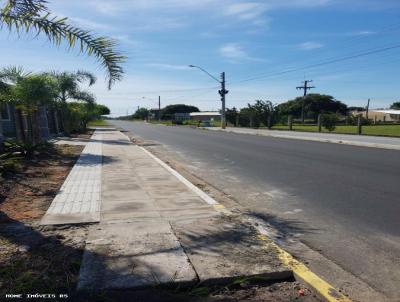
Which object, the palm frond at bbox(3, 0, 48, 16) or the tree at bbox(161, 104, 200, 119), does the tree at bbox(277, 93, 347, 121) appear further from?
the palm frond at bbox(3, 0, 48, 16)

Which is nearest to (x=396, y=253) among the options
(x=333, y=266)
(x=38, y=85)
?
(x=333, y=266)

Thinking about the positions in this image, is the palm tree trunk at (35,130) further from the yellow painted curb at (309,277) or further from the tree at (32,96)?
the yellow painted curb at (309,277)

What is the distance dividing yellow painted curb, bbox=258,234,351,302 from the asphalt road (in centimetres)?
49

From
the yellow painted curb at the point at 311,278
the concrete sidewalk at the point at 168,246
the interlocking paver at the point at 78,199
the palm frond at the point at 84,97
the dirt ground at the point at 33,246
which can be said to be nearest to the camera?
the yellow painted curb at the point at 311,278

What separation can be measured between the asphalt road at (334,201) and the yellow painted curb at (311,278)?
1.61ft

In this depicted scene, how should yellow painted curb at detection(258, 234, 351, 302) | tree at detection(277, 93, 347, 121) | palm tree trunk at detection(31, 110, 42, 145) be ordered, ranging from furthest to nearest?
tree at detection(277, 93, 347, 121) < palm tree trunk at detection(31, 110, 42, 145) < yellow painted curb at detection(258, 234, 351, 302)

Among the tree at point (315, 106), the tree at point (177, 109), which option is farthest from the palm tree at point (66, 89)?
the tree at point (177, 109)

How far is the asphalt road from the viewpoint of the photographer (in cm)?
514

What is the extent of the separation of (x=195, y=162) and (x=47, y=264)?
11.2 metres

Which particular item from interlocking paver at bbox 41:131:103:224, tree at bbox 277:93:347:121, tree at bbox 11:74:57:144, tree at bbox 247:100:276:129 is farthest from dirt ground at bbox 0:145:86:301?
tree at bbox 277:93:347:121

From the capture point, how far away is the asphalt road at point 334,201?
5.14m

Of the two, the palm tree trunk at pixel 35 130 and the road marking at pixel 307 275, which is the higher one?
the palm tree trunk at pixel 35 130

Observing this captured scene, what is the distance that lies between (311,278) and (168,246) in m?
1.61

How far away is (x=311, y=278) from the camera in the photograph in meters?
4.34
